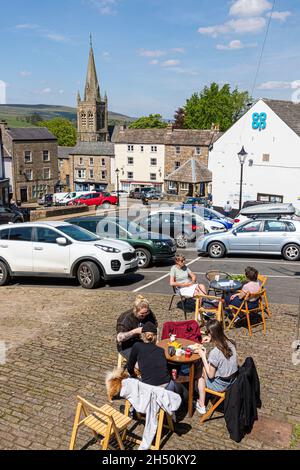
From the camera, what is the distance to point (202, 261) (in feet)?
53.2

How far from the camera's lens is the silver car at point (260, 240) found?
51.9ft

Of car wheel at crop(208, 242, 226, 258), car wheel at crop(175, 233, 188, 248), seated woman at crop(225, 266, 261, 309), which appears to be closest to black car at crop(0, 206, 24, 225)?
car wheel at crop(175, 233, 188, 248)

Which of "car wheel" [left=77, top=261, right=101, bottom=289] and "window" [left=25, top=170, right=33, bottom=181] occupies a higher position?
"window" [left=25, top=170, right=33, bottom=181]

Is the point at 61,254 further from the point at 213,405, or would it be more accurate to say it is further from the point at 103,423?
the point at 103,423

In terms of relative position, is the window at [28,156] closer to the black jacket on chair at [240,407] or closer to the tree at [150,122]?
the tree at [150,122]

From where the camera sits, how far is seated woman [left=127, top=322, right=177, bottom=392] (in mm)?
5372

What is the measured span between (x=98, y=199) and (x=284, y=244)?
89.3ft

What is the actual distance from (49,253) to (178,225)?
8.59m

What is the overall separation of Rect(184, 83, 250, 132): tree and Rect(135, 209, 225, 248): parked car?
59.6m

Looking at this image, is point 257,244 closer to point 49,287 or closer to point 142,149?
point 49,287

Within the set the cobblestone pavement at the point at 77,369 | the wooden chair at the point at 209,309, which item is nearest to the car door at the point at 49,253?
the cobblestone pavement at the point at 77,369

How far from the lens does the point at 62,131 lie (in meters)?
119

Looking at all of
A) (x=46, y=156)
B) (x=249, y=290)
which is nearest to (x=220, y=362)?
(x=249, y=290)

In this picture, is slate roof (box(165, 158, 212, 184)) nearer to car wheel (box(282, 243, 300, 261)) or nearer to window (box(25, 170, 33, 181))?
window (box(25, 170, 33, 181))
